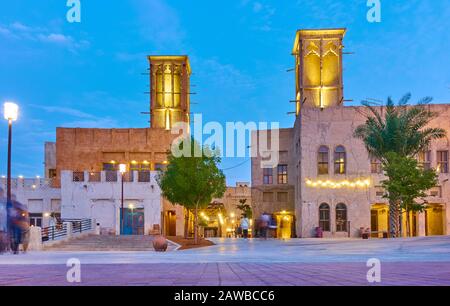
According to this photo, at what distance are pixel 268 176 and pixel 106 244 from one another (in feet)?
77.8

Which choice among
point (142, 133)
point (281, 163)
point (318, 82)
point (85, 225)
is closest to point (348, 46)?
point (318, 82)

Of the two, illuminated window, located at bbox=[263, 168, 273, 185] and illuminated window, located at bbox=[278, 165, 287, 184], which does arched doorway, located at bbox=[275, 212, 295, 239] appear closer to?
illuminated window, located at bbox=[278, 165, 287, 184]

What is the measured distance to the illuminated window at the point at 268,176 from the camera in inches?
1987

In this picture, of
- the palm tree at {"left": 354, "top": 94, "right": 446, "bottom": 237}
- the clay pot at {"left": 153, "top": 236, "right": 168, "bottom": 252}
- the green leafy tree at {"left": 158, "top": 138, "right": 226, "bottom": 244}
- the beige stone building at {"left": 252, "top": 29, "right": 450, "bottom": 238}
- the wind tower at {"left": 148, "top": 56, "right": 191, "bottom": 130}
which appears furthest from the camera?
the wind tower at {"left": 148, "top": 56, "right": 191, "bottom": 130}

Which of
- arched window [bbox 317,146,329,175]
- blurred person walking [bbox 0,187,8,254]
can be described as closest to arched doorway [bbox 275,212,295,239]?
arched window [bbox 317,146,329,175]

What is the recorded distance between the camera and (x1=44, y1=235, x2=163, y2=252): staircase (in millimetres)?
28297

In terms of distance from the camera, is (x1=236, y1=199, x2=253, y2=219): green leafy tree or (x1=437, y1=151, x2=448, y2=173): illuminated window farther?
(x1=236, y1=199, x2=253, y2=219): green leafy tree

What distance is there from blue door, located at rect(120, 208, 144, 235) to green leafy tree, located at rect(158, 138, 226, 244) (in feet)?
32.7

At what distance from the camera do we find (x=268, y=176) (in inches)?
1991

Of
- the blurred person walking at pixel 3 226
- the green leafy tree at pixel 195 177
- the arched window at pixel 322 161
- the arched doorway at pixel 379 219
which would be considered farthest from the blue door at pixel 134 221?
the blurred person walking at pixel 3 226

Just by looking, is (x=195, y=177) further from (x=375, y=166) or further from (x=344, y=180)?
(x=375, y=166)

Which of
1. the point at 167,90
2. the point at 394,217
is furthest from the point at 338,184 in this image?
the point at 167,90

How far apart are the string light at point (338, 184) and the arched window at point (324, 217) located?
160 cm
